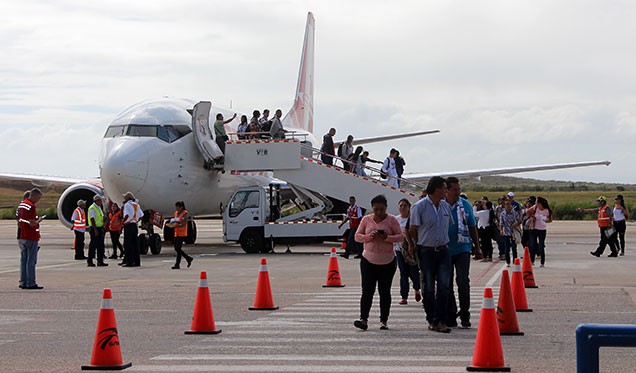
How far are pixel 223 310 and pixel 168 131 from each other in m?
16.1

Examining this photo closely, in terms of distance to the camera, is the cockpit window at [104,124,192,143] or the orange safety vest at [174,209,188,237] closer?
the orange safety vest at [174,209,188,237]

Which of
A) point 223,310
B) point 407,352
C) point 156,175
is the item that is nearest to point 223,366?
point 407,352

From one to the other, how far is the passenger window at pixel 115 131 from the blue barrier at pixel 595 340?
989 inches

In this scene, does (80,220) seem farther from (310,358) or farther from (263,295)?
(310,358)

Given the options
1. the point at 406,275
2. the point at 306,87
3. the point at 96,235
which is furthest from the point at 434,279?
the point at 306,87

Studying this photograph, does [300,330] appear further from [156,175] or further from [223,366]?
[156,175]

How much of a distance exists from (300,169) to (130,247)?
707 centimetres

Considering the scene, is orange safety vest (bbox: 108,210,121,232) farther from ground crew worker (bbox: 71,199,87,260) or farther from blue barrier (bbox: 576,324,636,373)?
blue barrier (bbox: 576,324,636,373)

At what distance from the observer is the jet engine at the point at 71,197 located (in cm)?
3266

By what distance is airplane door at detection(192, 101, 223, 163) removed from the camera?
1176 inches

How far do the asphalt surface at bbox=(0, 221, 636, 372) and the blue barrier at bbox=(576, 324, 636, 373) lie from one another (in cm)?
352

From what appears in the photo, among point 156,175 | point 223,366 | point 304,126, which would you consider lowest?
point 223,366

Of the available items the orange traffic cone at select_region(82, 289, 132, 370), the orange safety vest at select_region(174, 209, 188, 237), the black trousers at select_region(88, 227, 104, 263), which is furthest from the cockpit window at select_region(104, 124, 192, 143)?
the orange traffic cone at select_region(82, 289, 132, 370)

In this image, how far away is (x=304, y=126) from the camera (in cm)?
4844
